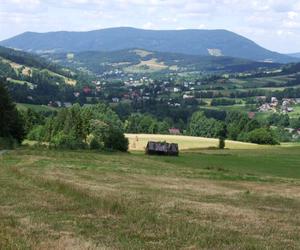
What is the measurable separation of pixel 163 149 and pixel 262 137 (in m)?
62.9

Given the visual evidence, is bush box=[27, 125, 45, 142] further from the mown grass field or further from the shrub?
the mown grass field

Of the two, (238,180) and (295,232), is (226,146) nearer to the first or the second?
(238,180)

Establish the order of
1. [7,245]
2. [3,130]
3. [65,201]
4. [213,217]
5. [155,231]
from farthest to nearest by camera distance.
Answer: [3,130]
[65,201]
[213,217]
[155,231]
[7,245]

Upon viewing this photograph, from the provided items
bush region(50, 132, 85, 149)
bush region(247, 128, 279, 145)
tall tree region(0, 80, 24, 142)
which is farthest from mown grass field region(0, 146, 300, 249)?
bush region(247, 128, 279, 145)

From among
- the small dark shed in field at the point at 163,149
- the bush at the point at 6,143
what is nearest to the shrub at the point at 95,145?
the small dark shed in field at the point at 163,149

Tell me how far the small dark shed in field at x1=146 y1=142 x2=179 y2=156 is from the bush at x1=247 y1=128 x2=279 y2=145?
61089 mm

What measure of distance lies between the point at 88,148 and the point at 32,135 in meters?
38.2

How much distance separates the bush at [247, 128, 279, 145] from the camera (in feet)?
527

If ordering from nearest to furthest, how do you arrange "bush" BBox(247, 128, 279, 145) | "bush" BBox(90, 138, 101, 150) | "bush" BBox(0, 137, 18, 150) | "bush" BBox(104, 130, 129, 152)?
"bush" BBox(0, 137, 18, 150)
"bush" BBox(90, 138, 101, 150)
"bush" BBox(104, 130, 129, 152)
"bush" BBox(247, 128, 279, 145)

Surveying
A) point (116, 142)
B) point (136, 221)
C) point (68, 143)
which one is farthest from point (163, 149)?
point (136, 221)

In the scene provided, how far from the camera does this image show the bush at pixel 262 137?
160m

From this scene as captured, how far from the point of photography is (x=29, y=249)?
12938mm

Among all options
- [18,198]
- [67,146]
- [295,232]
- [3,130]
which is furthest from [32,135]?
[295,232]

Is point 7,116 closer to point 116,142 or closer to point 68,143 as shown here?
point 68,143
